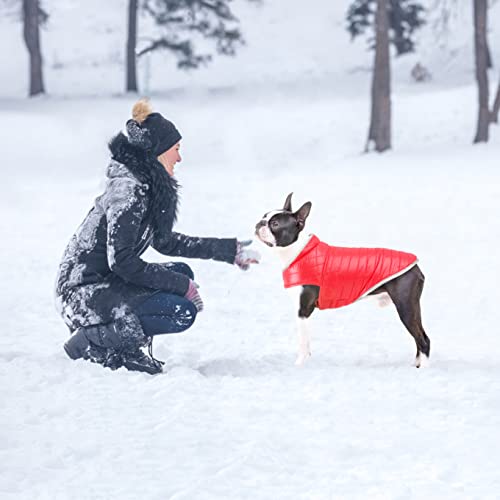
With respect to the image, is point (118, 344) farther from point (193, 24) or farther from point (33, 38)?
point (193, 24)

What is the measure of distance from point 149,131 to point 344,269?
1500 mm

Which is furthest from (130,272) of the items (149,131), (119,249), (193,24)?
(193,24)

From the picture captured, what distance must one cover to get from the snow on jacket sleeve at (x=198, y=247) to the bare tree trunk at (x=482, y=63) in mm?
14890

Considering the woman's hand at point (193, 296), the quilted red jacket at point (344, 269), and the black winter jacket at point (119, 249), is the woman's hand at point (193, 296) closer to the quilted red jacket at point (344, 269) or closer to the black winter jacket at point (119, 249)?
the black winter jacket at point (119, 249)

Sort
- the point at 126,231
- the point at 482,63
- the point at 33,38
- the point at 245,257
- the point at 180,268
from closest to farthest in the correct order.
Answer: the point at 126,231
the point at 245,257
the point at 180,268
the point at 482,63
the point at 33,38

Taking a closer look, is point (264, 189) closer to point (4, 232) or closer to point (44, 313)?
point (4, 232)

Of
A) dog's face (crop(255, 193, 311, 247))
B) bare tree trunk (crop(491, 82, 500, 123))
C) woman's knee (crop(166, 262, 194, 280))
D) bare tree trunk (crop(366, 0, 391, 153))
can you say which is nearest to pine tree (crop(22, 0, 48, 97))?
bare tree trunk (crop(366, 0, 391, 153))

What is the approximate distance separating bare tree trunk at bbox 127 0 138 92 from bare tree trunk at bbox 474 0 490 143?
13.9 meters

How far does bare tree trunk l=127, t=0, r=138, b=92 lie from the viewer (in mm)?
31016

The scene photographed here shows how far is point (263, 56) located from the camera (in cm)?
4219

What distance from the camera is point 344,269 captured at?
236 inches

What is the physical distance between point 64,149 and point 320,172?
8191 millimetres

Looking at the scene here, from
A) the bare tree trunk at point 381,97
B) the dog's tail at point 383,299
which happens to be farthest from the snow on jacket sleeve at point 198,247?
the bare tree trunk at point 381,97

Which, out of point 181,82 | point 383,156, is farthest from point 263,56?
point 383,156
